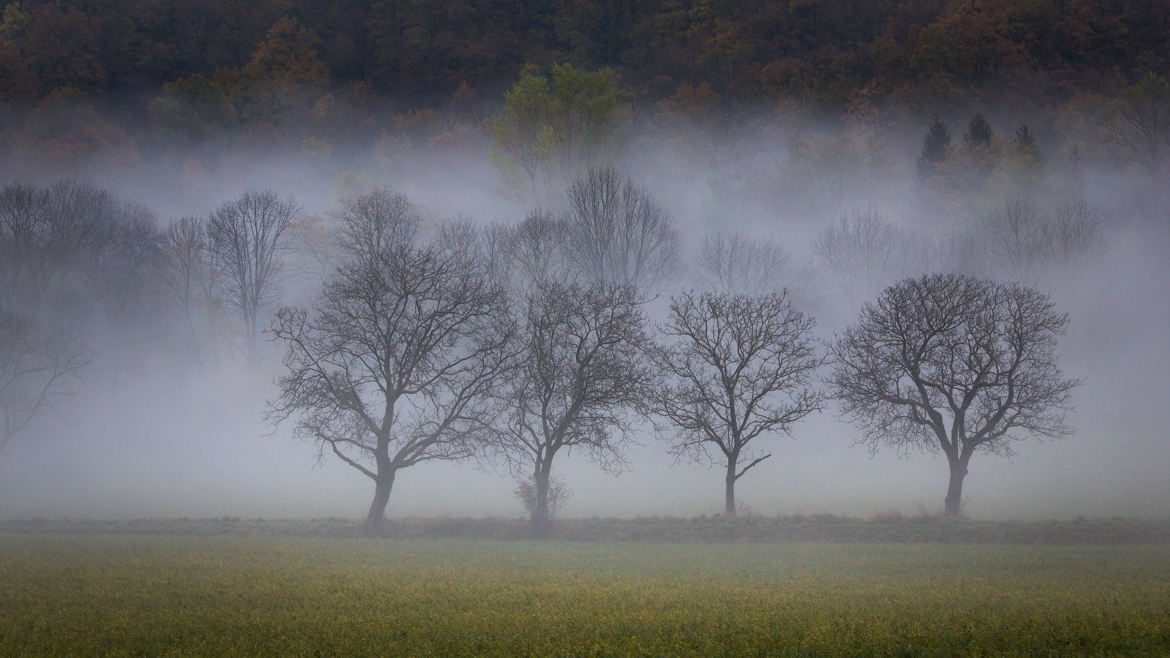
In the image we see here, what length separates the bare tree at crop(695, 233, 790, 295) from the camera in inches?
2721

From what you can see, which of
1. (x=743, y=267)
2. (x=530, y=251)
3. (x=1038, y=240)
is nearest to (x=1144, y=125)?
(x=1038, y=240)

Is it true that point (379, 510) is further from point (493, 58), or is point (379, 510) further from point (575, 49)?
point (575, 49)

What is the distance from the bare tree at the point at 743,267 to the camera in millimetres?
69125

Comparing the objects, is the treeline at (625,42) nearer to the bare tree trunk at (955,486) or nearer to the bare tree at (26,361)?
the bare tree at (26,361)

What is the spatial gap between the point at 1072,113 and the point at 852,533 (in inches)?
2873

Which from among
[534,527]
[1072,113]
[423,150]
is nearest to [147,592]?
[534,527]

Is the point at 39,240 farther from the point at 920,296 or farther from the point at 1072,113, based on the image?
the point at 1072,113

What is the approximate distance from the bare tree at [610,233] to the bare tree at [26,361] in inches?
1384

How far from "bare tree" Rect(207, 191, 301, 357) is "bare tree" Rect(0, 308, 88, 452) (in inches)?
462

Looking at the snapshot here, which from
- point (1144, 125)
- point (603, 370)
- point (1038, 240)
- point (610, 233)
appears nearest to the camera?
point (603, 370)

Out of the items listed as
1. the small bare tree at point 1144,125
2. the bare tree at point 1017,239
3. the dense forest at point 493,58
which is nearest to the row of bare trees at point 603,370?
the bare tree at point 1017,239

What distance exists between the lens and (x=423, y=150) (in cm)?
10156

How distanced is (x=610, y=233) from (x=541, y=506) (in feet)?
101

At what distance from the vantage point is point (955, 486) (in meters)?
38.7
